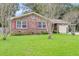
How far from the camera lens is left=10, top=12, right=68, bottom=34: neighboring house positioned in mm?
8961

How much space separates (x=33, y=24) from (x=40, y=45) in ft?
0.77

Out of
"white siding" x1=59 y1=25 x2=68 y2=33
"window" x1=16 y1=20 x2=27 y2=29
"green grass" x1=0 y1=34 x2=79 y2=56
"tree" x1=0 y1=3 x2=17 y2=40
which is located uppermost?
"tree" x1=0 y1=3 x2=17 y2=40

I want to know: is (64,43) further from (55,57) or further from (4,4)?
(4,4)

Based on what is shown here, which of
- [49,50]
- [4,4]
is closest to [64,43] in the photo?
[49,50]

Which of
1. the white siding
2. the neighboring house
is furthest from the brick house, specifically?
the white siding

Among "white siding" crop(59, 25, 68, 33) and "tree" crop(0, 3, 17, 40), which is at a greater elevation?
"tree" crop(0, 3, 17, 40)

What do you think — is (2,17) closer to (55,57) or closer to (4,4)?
(4,4)

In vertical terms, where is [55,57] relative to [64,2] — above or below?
below

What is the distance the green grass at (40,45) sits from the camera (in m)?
8.89

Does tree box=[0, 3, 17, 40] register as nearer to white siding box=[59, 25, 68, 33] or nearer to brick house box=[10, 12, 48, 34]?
brick house box=[10, 12, 48, 34]

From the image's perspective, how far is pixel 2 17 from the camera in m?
8.95

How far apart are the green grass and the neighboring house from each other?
6 cm

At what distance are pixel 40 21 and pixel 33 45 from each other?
263mm

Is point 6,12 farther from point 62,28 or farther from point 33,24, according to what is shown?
point 62,28
